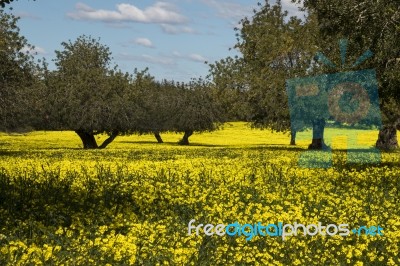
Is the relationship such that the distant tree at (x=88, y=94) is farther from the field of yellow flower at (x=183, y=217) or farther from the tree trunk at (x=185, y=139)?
the field of yellow flower at (x=183, y=217)

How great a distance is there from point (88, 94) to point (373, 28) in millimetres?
38831

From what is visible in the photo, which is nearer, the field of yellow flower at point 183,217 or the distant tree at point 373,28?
the field of yellow flower at point 183,217

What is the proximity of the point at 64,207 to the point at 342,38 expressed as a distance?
50.2 feet

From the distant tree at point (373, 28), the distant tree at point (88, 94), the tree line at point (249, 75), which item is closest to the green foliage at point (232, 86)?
the tree line at point (249, 75)

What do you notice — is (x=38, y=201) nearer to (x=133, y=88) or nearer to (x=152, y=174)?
(x=152, y=174)

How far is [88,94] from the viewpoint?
192 feet

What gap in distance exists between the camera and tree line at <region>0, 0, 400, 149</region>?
79.6 ft

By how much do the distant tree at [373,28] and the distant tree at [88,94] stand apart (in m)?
33.5

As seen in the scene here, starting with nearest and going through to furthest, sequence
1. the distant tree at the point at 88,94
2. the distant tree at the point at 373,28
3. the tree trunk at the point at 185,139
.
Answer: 1. the distant tree at the point at 373,28
2. the distant tree at the point at 88,94
3. the tree trunk at the point at 185,139

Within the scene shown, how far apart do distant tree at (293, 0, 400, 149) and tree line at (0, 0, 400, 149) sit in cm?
4

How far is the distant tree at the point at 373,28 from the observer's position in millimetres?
22484

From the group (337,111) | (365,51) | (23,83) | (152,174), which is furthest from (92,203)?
(23,83)

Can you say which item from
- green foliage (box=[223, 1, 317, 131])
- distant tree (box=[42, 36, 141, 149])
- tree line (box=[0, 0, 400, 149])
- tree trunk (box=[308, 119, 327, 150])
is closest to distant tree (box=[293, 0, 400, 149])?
tree line (box=[0, 0, 400, 149])

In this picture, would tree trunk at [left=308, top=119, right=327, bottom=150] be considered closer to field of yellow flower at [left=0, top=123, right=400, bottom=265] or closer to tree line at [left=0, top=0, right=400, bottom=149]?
tree line at [left=0, top=0, right=400, bottom=149]
